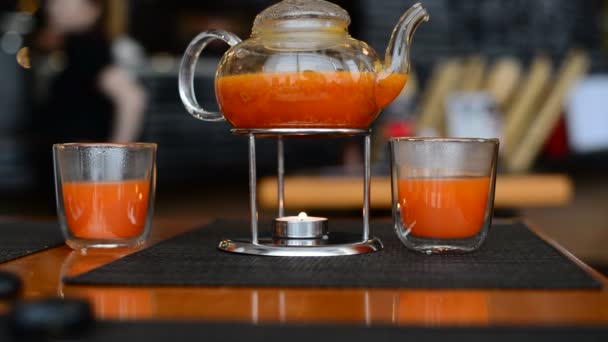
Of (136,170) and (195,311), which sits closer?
(195,311)

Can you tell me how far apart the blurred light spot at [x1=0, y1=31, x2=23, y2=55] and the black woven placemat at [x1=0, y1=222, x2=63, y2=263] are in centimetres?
313

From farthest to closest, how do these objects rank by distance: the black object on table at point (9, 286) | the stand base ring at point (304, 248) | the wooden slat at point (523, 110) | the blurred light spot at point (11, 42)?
the blurred light spot at point (11, 42)
the wooden slat at point (523, 110)
the stand base ring at point (304, 248)
the black object on table at point (9, 286)

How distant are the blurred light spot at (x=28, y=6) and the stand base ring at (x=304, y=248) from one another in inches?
153

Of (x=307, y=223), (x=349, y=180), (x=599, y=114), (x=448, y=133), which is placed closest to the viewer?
(x=307, y=223)

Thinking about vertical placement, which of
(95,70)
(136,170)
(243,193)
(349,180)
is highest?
(95,70)

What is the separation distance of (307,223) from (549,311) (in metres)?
0.40

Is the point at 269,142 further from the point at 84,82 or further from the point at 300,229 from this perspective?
the point at 300,229

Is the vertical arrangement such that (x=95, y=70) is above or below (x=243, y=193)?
above

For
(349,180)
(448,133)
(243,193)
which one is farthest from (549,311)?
(243,193)

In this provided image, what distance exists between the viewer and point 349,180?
7.39 feet

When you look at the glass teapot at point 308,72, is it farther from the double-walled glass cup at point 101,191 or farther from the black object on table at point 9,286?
the black object on table at point 9,286

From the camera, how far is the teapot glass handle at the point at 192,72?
1.04 m

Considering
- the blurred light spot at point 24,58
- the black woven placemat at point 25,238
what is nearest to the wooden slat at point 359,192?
the black woven placemat at point 25,238

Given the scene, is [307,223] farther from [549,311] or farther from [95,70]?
[95,70]
